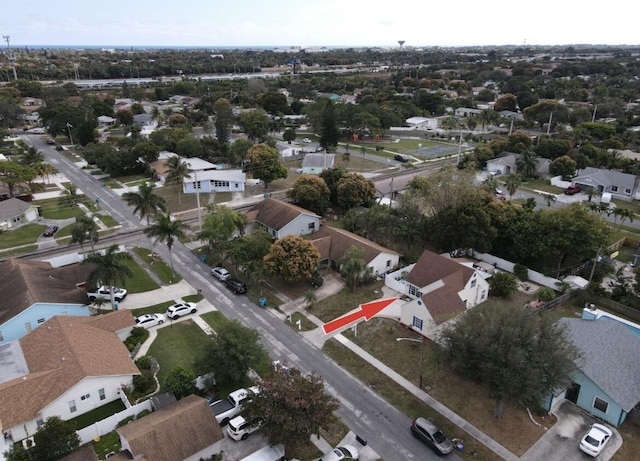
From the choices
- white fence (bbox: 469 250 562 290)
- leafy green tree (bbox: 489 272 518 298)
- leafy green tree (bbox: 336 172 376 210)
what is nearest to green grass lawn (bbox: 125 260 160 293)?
leafy green tree (bbox: 336 172 376 210)

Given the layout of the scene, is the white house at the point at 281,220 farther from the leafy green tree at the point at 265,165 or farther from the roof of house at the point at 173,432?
the roof of house at the point at 173,432

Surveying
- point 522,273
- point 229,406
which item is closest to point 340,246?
point 522,273

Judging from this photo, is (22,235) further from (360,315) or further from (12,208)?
(360,315)

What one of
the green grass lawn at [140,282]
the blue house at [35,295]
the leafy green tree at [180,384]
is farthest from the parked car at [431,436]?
the green grass lawn at [140,282]

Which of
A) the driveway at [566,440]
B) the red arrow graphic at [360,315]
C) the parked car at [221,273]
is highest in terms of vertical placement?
the parked car at [221,273]

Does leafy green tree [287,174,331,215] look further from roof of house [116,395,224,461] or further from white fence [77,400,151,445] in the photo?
roof of house [116,395,224,461]

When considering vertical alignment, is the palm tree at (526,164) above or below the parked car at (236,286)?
above

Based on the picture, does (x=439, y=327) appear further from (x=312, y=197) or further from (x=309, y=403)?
(x=312, y=197)
